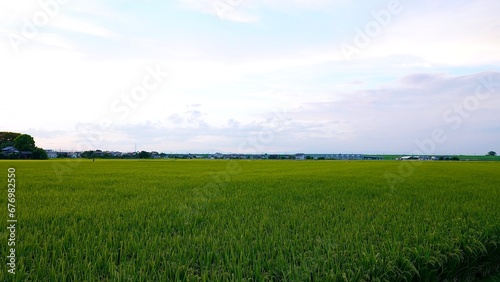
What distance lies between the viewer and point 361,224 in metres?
5.85

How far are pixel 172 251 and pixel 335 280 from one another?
7.05 ft

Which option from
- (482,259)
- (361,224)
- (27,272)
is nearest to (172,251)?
(27,272)

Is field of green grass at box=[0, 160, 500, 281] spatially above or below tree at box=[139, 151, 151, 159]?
below

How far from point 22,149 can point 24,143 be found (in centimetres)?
262

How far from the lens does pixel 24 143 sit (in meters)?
71.3

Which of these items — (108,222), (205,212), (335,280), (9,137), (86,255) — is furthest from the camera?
(9,137)

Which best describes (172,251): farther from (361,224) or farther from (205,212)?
(361,224)

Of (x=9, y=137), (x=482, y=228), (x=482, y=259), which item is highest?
(x=9, y=137)

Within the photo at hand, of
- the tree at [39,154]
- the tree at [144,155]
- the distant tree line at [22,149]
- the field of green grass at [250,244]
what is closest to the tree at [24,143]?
the distant tree line at [22,149]

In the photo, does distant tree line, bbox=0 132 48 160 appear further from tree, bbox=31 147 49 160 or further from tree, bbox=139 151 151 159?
tree, bbox=139 151 151 159

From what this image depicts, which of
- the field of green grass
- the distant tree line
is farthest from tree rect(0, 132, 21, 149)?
the field of green grass

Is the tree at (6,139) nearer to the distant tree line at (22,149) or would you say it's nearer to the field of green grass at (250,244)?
the distant tree line at (22,149)

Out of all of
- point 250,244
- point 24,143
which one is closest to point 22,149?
point 24,143

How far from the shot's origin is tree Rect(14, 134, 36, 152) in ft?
228
